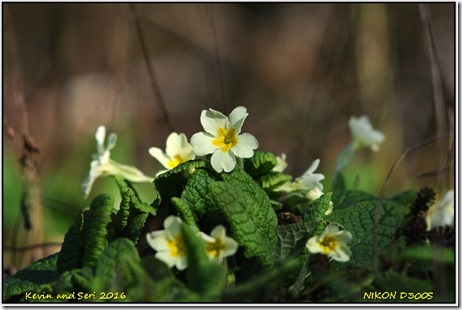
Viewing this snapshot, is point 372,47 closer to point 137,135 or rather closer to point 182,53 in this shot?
point 137,135

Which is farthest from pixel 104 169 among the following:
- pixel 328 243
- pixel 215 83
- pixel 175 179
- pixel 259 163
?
pixel 215 83

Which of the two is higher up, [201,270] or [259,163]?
[259,163]

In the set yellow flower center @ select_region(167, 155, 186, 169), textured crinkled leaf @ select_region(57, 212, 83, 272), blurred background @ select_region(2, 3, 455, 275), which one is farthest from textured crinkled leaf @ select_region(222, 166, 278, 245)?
blurred background @ select_region(2, 3, 455, 275)

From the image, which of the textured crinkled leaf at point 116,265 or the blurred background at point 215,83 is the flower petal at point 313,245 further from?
the blurred background at point 215,83

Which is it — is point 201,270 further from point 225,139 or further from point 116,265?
point 225,139

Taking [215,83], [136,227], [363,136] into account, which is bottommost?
[136,227]

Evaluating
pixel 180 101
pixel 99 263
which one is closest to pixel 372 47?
pixel 180 101

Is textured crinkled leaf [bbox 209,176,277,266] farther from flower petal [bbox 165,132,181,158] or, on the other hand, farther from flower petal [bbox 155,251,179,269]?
flower petal [bbox 165,132,181,158]
